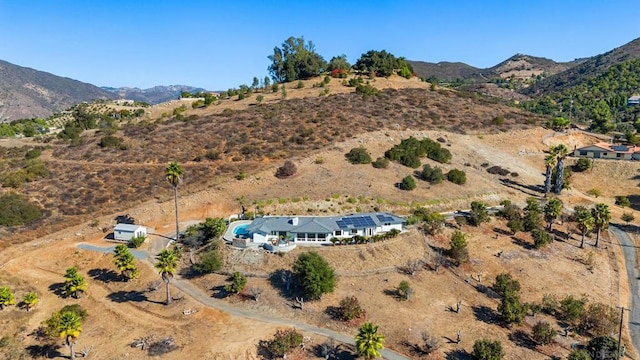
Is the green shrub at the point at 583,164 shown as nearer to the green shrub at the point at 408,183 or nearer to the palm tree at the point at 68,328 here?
the green shrub at the point at 408,183

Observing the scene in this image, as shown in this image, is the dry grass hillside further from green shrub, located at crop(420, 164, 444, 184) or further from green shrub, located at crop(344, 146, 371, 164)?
green shrub, located at crop(420, 164, 444, 184)

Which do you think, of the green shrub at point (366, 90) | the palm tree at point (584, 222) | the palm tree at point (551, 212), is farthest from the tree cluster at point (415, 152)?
the green shrub at point (366, 90)

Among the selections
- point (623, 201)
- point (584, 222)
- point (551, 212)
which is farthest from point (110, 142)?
point (623, 201)

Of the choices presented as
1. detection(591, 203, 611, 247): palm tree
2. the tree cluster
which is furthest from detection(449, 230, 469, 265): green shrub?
the tree cluster

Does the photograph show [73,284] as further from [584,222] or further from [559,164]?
[559,164]

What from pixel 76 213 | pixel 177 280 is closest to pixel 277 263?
pixel 177 280
